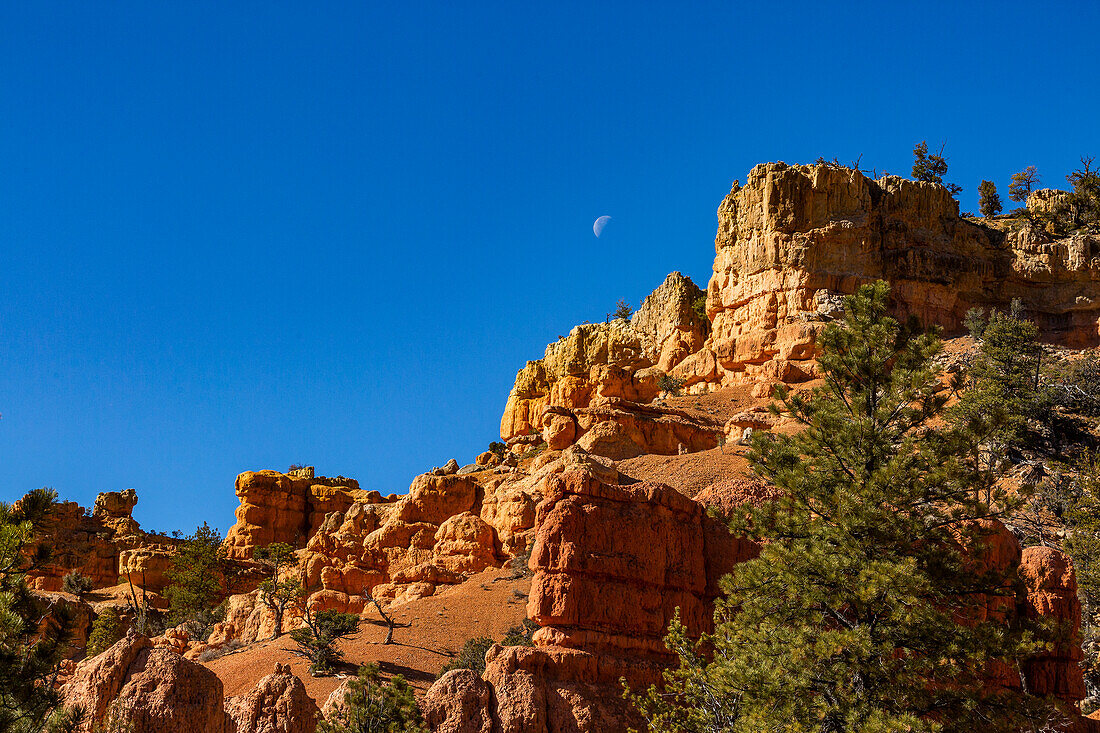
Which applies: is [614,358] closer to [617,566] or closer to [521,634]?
[521,634]

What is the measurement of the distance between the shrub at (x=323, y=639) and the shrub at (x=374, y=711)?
8.05 m

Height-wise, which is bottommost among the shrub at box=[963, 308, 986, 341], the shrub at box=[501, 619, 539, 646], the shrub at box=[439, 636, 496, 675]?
the shrub at box=[439, 636, 496, 675]

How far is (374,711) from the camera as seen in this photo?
16.3 meters

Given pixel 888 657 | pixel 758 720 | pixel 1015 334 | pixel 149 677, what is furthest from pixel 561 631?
pixel 1015 334

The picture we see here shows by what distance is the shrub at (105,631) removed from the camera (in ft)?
116

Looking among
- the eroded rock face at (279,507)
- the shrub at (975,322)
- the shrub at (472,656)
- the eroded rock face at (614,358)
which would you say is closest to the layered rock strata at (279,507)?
the eroded rock face at (279,507)

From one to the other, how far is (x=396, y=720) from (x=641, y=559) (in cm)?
786

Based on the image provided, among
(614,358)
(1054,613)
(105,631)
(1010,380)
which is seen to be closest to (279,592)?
(105,631)

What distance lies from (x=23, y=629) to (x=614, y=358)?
3008 inches

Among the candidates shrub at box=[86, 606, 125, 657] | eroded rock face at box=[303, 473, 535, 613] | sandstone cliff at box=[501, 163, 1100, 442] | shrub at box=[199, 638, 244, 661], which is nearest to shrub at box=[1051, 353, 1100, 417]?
sandstone cliff at box=[501, 163, 1100, 442]

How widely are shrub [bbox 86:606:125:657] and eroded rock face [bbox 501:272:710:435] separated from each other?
3654 centimetres

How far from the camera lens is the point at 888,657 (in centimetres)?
1798

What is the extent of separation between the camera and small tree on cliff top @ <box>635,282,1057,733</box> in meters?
17.3

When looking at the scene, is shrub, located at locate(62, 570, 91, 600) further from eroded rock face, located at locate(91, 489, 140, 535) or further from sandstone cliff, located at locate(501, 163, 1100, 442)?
sandstone cliff, located at locate(501, 163, 1100, 442)
